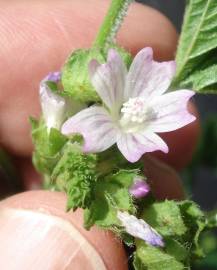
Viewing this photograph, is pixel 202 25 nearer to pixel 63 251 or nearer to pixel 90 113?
pixel 90 113

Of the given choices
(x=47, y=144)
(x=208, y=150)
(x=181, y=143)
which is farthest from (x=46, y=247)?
(x=208, y=150)

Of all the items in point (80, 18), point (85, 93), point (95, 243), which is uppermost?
point (85, 93)

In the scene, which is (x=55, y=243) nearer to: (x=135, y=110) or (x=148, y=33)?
(x=135, y=110)

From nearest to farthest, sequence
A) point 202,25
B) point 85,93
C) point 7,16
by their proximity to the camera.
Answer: point 85,93 < point 202,25 < point 7,16

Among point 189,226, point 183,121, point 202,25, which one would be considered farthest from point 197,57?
point 189,226

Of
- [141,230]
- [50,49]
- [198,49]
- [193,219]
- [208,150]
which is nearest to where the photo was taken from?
[141,230]
